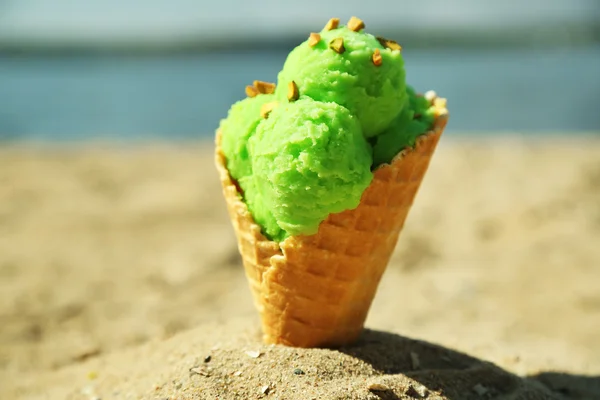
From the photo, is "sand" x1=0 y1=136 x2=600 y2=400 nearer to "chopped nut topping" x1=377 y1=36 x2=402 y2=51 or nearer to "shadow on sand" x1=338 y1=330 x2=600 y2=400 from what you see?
"shadow on sand" x1=338 y1=330 x2=600 y2=400

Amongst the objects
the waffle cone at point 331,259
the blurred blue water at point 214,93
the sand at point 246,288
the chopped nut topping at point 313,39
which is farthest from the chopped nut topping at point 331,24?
the blurred blue water at point 214,93

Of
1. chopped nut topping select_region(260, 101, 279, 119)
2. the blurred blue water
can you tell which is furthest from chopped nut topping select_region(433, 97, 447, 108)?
the blurred blue water

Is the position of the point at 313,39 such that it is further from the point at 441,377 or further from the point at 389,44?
the point at 441,377

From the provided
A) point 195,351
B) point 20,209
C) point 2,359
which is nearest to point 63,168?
point 20,209

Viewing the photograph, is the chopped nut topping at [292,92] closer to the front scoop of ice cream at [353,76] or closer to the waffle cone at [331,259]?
the front scoop of ice cream at [353,76]

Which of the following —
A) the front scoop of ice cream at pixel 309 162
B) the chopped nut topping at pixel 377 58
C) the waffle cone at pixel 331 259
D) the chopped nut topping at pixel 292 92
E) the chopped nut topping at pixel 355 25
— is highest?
the chopped nut topping at pixel 355 25

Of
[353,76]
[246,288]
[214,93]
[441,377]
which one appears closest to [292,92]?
[353,76]
